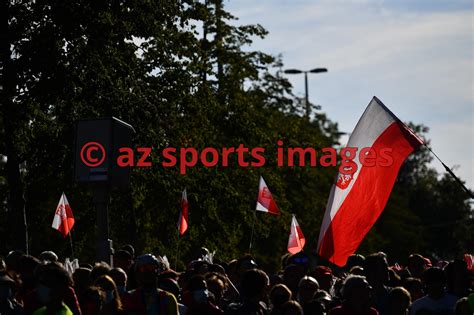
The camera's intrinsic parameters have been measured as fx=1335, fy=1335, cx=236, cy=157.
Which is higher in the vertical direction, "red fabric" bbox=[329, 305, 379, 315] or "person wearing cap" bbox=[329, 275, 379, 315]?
"person wearing cap" bbox=[329, 275, 379, 315]

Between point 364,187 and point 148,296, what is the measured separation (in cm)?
417

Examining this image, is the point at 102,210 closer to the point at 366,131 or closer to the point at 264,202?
the point at 366,131

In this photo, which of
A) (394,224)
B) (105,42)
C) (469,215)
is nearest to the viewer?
(105,42)

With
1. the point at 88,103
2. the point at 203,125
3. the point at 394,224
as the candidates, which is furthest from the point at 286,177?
the point at 394,224

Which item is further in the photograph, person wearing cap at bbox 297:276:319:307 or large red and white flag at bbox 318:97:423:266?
large red and white flag at bbox 318:97:423:266

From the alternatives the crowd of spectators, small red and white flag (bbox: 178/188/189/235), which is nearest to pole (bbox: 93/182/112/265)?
the crowd of spectators

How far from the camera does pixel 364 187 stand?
14.5 meters

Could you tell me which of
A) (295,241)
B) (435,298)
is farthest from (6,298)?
(295,241)

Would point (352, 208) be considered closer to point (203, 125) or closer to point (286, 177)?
point (203, 125)

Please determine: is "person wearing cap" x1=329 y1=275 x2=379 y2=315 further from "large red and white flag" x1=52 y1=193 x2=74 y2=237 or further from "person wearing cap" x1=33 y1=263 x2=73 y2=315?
"large red and white flag" x1=52 y1=193 x2=74 y2=237

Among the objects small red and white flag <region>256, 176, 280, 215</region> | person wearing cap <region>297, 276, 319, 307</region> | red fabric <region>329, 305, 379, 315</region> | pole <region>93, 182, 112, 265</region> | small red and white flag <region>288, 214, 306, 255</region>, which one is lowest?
red fabric <region>329, 305, 379, 315</region>

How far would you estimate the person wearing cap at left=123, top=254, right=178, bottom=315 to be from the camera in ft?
35.7

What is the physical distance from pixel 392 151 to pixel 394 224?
58743 millimetres

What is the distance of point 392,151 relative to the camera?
14.6 metres
